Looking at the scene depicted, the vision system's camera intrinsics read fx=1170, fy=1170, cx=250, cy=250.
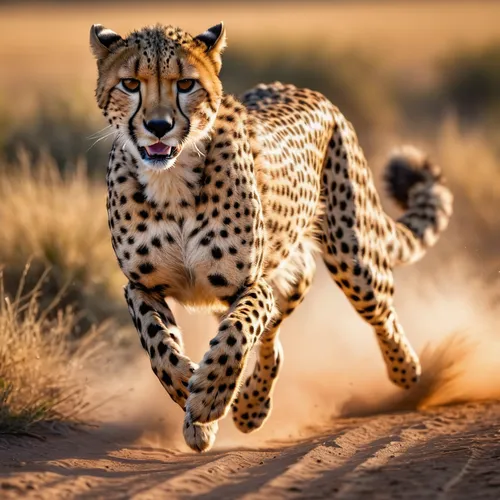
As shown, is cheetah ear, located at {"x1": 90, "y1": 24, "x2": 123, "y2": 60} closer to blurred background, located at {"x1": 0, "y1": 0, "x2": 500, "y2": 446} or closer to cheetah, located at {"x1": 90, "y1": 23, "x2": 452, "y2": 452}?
cheetah, located at {"x1": 90, "y1": 23, "x2": 452, "y2": 452}

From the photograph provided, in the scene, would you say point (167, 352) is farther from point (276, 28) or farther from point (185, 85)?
point (276, 28)

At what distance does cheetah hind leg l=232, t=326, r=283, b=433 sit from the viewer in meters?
5.50

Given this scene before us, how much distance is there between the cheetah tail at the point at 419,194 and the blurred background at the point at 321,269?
0.68m

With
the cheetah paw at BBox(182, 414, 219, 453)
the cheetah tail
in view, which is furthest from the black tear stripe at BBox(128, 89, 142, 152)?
the cheetah tail

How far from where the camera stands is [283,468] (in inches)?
157

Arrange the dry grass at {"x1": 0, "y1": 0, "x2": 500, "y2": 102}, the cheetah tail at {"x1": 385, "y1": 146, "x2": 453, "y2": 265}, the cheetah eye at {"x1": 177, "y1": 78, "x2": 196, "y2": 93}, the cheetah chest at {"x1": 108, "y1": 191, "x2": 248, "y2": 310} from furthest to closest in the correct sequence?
1. the dry grass at {"x1": 0, "y1": 0, "x2": 500, "y2": 102}
2. the cheetah tail at {"x1": 385, "y1": 146, "x2": 453, "y2": 265}
3. the cheetah chest at {"x1": 108, "y1": 191, "x2": 248, "y2": 310}
4. the cheetah eye at {"x1": 177, "y1": 78, "x2": 196, "y2": 93}

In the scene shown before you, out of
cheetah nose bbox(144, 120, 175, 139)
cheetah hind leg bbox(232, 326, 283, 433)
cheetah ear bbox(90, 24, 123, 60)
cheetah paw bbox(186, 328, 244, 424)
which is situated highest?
cheetah ear bbox(90, 24, 123, 60)

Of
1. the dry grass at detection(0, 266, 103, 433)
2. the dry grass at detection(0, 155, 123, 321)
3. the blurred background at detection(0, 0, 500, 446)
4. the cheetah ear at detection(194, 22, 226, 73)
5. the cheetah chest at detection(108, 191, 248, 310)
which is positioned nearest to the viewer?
the cheetah chest at detection(108, 191, 248, 310)

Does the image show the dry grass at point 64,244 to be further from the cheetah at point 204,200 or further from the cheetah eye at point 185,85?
the cheetah eye at point 185,85

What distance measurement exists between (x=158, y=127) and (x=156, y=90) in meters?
0.15

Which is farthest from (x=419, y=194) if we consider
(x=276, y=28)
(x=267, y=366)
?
(x=276, y=28)

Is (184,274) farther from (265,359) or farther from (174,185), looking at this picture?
(265,359)

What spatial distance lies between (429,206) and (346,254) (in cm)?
109

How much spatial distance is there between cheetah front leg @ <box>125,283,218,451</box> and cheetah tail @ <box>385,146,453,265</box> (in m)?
2.11
